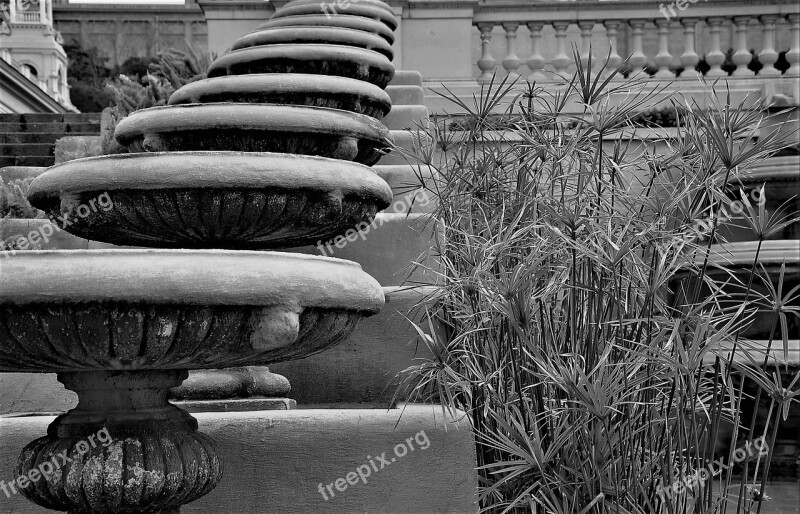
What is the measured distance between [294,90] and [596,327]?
2.05m

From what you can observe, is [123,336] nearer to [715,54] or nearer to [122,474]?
[122,474]

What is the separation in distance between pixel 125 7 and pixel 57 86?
32.2 feet

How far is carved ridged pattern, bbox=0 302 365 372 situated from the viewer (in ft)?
6.23

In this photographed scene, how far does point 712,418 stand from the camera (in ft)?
8.87

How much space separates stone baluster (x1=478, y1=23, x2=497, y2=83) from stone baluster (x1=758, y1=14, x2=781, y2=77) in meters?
1.98

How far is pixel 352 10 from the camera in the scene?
6.43 metres

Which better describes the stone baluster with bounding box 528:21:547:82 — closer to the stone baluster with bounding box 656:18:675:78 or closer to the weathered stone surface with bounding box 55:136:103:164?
the stone baluster with bounding box 656:18:675:78

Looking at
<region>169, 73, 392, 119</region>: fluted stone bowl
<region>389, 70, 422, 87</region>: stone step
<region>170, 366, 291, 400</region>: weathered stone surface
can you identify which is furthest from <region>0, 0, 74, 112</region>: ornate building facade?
<region>170, 366, 291, 400</region>: weathered stone surface

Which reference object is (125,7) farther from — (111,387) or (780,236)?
(111,387)

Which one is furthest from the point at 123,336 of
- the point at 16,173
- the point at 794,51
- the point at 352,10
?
the point at 794,51

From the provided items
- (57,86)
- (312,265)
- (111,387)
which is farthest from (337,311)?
(57,86)

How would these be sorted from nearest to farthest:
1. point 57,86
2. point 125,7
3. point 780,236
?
point 780,236 → point 57,86 → point 125,7

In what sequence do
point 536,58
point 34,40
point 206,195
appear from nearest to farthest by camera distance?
point 206,195, point 536,58, point 34,40

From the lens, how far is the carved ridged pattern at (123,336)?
1.90m
